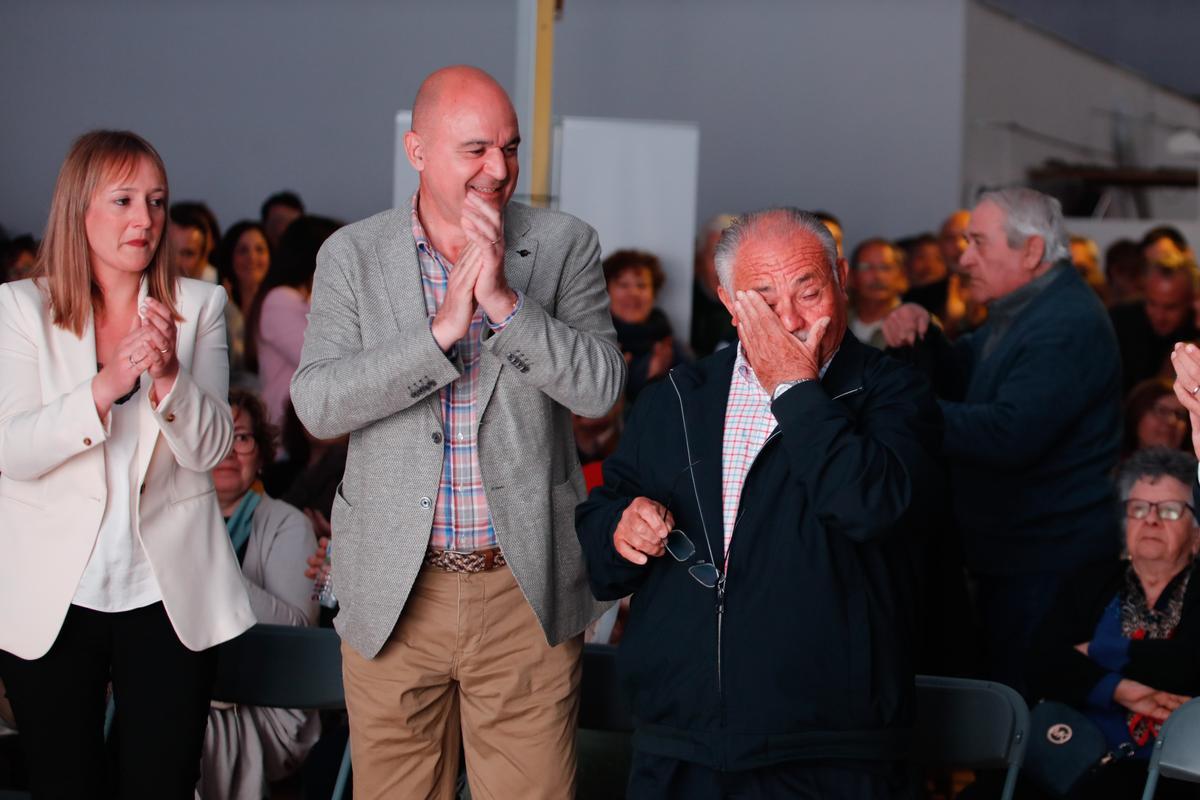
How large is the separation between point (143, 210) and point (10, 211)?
6.22 metres

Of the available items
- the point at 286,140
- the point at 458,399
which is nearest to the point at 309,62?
the point at 286,140

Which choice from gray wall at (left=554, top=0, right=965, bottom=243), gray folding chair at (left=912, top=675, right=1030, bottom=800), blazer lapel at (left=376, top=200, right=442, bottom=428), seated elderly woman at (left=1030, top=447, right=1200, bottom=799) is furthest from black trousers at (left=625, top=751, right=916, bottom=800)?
gray wall at (left=554, top=0, right=965, bottom=243)

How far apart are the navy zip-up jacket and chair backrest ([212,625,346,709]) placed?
982 millimetres

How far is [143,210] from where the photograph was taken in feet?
7.86

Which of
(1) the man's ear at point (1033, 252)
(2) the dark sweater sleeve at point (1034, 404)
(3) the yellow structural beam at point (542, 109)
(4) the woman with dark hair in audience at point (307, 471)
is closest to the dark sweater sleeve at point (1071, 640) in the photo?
(2) the dark sweater sleeve at point (1034, 404)

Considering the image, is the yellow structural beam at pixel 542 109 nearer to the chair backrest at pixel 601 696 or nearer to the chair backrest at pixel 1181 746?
the chair backrest at pixel 601 696

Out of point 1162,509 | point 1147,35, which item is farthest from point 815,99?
point 1162,509

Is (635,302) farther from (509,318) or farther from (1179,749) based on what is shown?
(509,318)

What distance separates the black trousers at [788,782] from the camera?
2.03 meters

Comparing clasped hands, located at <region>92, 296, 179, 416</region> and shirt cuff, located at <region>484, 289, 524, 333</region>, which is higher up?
shirt cuff, located at <region>484, 289, 524, 333</region>

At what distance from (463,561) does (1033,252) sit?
1.81 m

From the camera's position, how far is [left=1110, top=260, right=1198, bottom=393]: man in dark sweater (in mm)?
5641

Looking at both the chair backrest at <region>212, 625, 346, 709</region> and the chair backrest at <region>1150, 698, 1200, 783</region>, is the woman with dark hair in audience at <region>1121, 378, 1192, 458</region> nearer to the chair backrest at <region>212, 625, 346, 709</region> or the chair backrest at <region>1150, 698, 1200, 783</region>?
the chair backrest at <region>1150, 698, 1200, 783</region>

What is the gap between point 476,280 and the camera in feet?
6.89
